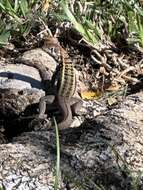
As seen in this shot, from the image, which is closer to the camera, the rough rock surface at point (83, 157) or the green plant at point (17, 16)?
the rough rock surface at point (83, 157)

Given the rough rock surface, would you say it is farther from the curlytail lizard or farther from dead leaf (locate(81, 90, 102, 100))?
dead leaf (locate(81, 90, 102, 100))

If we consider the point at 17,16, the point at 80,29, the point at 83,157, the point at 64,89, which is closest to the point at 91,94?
the point at 64,89

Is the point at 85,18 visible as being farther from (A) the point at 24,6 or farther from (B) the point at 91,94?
(B) the point at 91,94

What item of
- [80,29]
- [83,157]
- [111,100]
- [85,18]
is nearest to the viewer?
[83,157]

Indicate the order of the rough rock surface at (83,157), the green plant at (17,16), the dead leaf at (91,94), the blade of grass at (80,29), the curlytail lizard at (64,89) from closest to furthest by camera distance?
the rough rock surface at (83,157) → the curlytail lizard at (64,89) → the dead leaf at (91,94) → the blade of grass at (80,29) → the green plant at (17,16)

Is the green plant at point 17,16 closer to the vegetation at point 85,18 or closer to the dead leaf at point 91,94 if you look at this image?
the vegetation at point 85,18

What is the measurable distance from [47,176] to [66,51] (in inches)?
95.4

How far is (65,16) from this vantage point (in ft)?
18.0

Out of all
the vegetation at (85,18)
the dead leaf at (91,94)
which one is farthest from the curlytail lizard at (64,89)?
the vegetation at (85,18)

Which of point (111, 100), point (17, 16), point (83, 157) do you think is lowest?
point (83, 157)

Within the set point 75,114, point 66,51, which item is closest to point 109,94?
point 75,114

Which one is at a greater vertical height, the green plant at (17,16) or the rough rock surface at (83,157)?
the green plant at (17,16)

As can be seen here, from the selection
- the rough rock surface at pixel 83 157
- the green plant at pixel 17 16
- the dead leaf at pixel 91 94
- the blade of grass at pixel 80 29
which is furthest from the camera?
the green plant at pixel 17 16

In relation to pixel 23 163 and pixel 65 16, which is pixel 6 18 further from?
pixel 23 163
